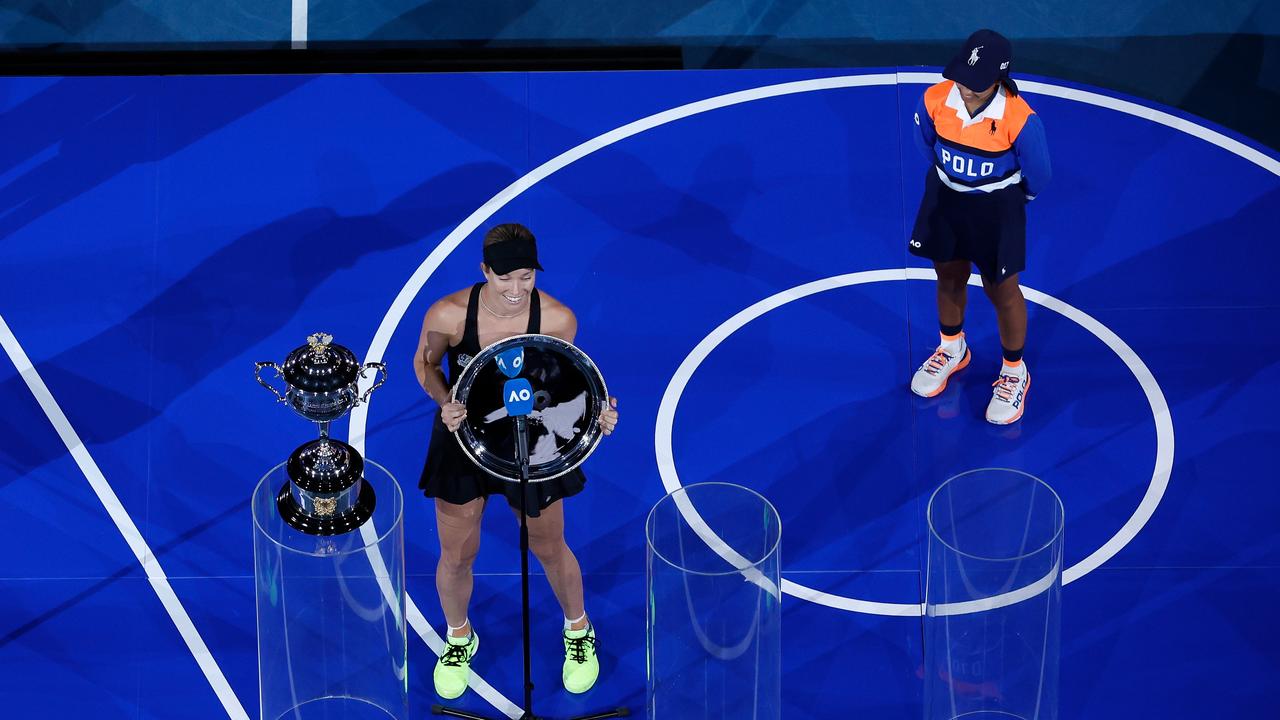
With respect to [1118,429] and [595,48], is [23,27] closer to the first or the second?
[595,48]

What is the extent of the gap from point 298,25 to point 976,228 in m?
4.52

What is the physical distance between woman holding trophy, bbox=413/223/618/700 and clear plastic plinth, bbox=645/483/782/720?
1.62ft

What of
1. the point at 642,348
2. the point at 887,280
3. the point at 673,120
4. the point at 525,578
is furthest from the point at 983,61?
the point at 525,578

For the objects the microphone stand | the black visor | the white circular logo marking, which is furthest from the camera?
the white circular logo marking

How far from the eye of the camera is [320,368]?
6637 mm

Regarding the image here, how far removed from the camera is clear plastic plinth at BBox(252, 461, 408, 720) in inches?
289

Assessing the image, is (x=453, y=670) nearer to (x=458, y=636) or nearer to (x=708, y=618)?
(x=458, y=636)

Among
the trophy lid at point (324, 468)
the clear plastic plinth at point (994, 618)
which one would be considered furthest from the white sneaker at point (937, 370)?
→ the trophy lid at point (324, 468)

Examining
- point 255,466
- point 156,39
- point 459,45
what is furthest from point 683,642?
point 156,39

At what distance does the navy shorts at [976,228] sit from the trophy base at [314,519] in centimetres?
306

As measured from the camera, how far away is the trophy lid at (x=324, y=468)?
267 inches

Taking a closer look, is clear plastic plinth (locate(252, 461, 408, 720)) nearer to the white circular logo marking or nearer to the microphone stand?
the microphone stand

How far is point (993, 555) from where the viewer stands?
736cm

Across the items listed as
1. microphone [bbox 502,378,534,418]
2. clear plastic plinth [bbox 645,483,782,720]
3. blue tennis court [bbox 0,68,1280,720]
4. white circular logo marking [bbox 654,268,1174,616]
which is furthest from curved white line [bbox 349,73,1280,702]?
clear plastic plinth [bbox 645,483,782,720]
